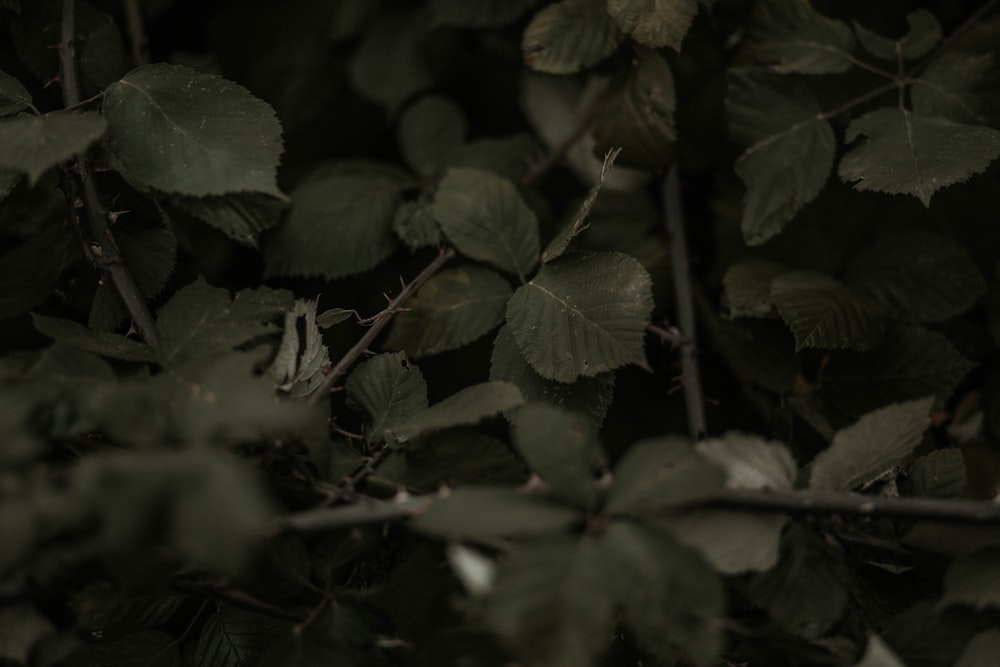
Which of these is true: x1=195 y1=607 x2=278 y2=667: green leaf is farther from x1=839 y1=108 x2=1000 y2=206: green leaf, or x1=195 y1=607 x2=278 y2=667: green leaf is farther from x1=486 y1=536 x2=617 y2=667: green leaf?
x1=839 y1=108 x2=1000 y2=206: green leaf

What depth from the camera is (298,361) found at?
0.97 m

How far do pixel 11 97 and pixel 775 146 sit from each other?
0.98 meters

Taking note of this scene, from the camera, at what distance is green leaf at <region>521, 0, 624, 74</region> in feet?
4.14

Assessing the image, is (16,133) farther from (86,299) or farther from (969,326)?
(969,326)

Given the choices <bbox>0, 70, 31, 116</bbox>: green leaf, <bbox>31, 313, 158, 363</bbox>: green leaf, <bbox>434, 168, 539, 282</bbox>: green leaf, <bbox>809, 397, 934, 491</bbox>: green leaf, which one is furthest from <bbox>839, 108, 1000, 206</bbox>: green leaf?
<bbox>0, 70, 31, 116</bbox>: green leaf

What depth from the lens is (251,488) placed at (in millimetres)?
623

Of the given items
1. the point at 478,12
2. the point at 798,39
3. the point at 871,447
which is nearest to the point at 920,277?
the point at 798,39

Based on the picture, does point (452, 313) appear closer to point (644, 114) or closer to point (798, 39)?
point (644, 114)

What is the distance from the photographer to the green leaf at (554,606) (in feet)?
2.09

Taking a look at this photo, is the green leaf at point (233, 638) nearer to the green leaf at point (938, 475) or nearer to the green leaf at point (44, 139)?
the green leaf at point (44, 139)

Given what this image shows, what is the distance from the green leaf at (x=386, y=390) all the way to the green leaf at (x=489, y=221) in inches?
8.7

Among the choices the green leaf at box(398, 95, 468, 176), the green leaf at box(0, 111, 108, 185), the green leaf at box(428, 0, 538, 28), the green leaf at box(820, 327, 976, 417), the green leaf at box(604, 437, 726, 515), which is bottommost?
the green leaf at box(820, 327, 976, 417)

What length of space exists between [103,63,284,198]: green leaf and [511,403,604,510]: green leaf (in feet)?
1.45

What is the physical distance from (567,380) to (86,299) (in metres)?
0.69
